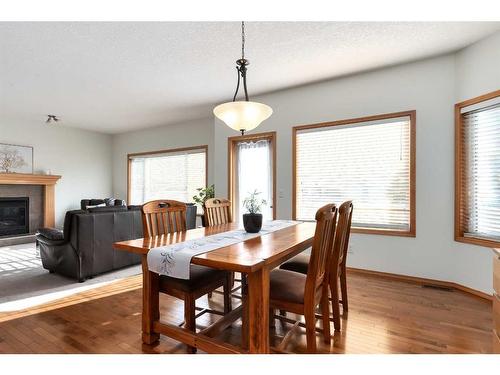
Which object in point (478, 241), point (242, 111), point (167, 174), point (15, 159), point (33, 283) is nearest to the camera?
point (242, 111)

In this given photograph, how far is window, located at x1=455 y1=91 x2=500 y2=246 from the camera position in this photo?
264 cm

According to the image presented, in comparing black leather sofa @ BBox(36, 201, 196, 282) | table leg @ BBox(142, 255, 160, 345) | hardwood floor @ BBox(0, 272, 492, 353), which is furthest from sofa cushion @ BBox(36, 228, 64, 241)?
table leg @ BBox(142, 255, 160, 345)

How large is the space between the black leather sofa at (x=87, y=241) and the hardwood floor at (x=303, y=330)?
1.69ft

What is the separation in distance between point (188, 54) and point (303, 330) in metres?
2.90

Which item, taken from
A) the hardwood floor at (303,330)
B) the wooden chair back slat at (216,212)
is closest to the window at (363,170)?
the hardwood floor at (303,330)

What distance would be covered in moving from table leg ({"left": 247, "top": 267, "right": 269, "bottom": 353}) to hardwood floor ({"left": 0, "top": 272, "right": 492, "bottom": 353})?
0.54 m

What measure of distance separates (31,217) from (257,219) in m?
5.81

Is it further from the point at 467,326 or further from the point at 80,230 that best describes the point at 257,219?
the point at 80,230

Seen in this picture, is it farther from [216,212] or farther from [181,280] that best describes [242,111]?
[181,280]

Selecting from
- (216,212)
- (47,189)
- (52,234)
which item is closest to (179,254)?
(216,212)

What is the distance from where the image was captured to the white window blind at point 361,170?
3.27 m

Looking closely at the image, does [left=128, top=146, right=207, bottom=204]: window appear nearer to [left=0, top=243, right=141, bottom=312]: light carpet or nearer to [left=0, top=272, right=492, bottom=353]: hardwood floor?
[left=0, top=243, right=141, bottom=312]: light carpet

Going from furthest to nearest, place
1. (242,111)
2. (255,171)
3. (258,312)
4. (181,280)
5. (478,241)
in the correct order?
(255,171), (478,241), (242,111), (181,280), (258,312)

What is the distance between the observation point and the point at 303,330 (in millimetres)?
2084
